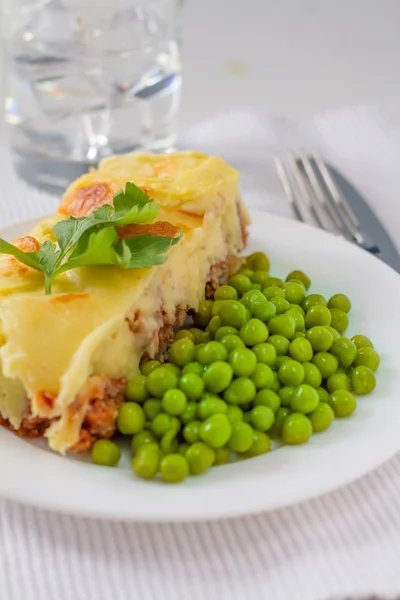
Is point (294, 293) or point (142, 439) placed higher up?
point (294, 293)

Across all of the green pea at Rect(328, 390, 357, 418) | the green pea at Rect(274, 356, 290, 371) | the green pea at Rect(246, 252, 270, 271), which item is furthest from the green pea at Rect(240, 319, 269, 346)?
the green pea at Rect(246, 252, 270, 271)

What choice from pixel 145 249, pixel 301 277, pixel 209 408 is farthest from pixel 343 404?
pixel 301 277

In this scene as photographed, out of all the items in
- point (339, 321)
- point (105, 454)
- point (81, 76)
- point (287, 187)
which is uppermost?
point (81, 76)

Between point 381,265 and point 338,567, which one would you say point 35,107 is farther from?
point 338,567

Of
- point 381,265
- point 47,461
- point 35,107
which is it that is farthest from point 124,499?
point 35,107

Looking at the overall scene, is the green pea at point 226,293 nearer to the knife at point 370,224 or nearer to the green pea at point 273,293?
the green pea at point 273,293

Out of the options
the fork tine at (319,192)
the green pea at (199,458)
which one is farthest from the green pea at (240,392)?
the fork tine at (319,192)

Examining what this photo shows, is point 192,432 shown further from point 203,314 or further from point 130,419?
point 203,314

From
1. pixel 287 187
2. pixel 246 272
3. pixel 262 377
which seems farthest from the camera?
pixel 287 187
